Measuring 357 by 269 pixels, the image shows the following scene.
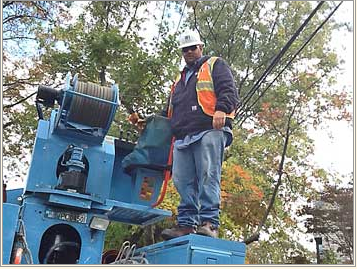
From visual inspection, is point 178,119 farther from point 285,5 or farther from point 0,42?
point 285,5

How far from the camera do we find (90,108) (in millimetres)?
3029

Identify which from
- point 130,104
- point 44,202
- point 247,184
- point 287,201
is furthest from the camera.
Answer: point 287,201

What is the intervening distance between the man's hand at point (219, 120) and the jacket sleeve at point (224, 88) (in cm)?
3

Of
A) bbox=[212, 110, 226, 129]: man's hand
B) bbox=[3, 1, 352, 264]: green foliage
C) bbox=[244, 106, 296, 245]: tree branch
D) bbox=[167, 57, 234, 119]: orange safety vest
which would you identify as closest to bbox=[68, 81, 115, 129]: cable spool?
bbox=[167, 57, 234, 119]: orange safety vest

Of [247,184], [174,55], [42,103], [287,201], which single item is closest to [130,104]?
[174,55]

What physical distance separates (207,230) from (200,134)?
1.94ft

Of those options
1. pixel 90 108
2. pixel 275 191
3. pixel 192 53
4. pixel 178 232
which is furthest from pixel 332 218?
pixel 90 108

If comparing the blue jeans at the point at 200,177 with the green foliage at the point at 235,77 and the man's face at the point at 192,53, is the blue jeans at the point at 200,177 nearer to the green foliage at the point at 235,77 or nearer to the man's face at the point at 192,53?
the man's face at the point at 192,53

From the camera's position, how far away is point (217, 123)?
292 cm

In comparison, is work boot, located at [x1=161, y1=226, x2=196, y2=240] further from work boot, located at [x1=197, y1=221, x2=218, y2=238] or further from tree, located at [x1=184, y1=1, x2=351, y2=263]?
tree, located at [x1=184, y1=1, x2=351, y2=263]

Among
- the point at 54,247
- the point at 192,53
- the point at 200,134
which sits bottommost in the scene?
the point at 54,247

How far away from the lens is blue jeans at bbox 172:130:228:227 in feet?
9.48

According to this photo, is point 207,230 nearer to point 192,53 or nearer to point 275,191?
point 192,53

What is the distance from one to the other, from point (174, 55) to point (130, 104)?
134cm
